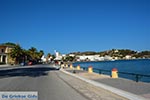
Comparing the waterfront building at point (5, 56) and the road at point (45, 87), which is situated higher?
the waterfront building at point (5, 56)

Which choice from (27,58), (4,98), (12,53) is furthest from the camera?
(27,58)

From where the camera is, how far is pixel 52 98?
540 inches

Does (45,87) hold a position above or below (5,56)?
below

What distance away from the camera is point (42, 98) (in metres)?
13.6

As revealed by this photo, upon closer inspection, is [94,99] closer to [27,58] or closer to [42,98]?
[42,98]

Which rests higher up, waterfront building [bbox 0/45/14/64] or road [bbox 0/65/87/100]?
waterfront building [bbox 0/45/14/64]

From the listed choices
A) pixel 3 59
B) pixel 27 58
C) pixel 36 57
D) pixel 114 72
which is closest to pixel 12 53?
pixel 3 59

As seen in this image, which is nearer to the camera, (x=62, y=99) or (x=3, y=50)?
(x=62, y=99)

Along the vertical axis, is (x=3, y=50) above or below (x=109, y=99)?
above

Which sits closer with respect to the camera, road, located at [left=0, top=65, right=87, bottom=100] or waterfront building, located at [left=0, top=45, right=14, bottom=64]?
road, located at [left=0, top=65, right=87, bottom=100]

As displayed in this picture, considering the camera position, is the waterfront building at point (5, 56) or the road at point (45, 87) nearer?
the road at point (45, 87)

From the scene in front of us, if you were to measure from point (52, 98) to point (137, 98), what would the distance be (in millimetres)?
3847

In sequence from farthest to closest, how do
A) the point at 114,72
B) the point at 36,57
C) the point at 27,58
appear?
the point at 36,57, the point at 27,58, the point at 114,72

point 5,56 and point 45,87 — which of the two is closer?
point 45,87
